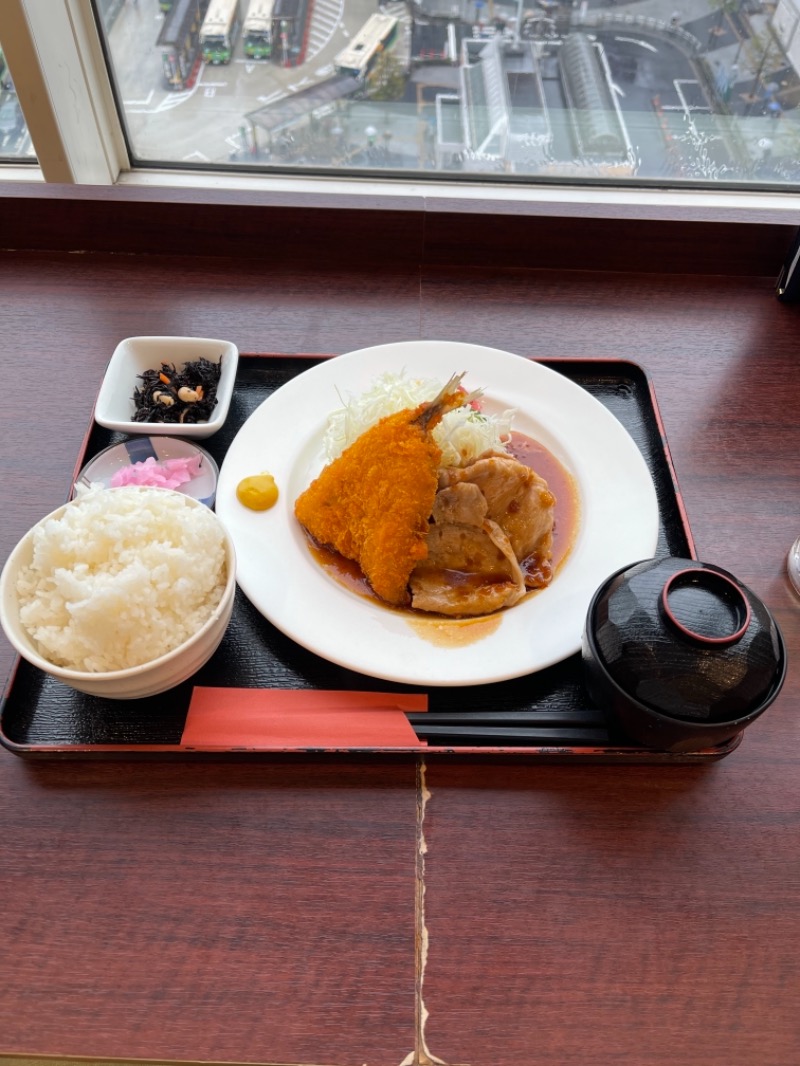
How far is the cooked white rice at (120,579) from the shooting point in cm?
135

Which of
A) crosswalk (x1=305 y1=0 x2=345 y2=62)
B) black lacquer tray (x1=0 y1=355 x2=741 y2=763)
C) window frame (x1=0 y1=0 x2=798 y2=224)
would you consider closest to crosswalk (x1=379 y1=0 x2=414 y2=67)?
crosswalk (x1=305 y1=0 x2=345 y2=62)

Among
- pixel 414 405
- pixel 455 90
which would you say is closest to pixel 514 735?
pixel 414 405

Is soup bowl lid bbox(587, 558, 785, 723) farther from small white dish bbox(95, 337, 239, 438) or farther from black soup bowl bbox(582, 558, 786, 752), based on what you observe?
small white dish bbox(95, 337, 239, 438)

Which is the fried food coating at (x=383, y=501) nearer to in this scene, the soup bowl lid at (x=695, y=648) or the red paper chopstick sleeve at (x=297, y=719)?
the red paper chopstick sleeve at (x=297, y=719)

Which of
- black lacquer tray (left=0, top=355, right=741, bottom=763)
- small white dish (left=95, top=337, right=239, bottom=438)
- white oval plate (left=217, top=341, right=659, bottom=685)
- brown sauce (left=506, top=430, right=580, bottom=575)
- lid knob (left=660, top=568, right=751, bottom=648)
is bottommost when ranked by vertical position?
brown sauce (left=506, top=430, right=580, bottom=575)

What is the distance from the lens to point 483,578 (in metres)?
1.69

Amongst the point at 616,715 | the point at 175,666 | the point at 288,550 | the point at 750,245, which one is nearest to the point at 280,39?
the point at 750,245

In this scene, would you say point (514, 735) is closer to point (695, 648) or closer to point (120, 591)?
point (695, 648)

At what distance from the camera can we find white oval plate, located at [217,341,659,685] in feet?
4.91

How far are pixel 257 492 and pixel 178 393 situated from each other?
0.38 meters

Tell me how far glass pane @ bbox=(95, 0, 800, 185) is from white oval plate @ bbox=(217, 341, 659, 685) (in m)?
1.17

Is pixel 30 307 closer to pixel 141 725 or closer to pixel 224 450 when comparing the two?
pixel 224 450

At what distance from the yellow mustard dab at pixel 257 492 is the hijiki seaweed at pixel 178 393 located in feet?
0.84

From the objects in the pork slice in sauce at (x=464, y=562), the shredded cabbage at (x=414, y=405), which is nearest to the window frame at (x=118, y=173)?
the shredded cabbage at (x=414, y=405)
